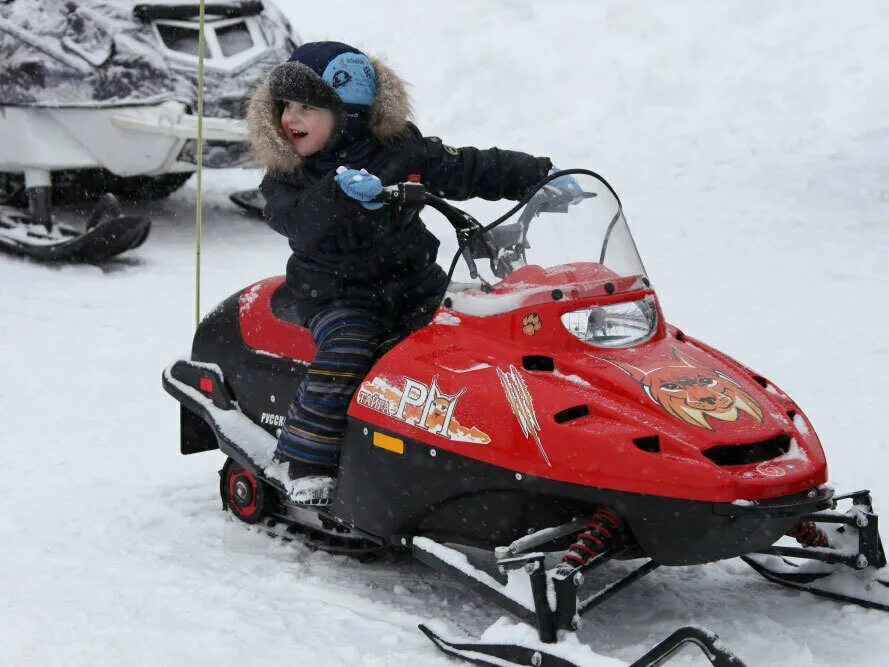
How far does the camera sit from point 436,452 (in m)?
3.38

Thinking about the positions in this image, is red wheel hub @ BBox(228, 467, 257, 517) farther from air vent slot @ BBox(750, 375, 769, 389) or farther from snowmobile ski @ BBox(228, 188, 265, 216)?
snowmobile ski @ BBox(228, 188, 265, 216)

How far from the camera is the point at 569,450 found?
309cm

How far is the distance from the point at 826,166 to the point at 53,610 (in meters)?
7.93

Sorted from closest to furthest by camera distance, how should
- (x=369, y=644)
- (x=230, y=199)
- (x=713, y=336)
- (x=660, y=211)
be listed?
(x=369, y=644)
(x=713, y=336)
(x=660, y=211)
(x=230, y=199)

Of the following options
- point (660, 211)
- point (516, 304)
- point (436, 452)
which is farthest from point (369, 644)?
point (660, 211)

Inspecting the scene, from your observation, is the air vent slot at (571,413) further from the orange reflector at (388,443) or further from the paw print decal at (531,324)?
the orange reflector at (388,443)

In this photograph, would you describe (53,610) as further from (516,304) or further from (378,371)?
(516,304)

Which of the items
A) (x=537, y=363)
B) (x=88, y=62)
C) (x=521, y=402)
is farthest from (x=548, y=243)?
(x=88, y=62)

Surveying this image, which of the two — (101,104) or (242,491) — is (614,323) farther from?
(101,104)

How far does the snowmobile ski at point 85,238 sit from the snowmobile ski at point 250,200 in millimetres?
1680

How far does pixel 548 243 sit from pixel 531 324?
335mm

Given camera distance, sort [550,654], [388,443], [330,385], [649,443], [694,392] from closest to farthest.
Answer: [550,654]
[649,443]
[694,392]
[388,443]
[330,385]

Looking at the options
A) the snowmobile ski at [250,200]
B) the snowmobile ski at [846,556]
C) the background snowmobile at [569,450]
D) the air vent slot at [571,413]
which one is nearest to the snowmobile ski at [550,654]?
the background snowmobile at [569,450]

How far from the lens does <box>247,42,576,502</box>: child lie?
372 centimetres
